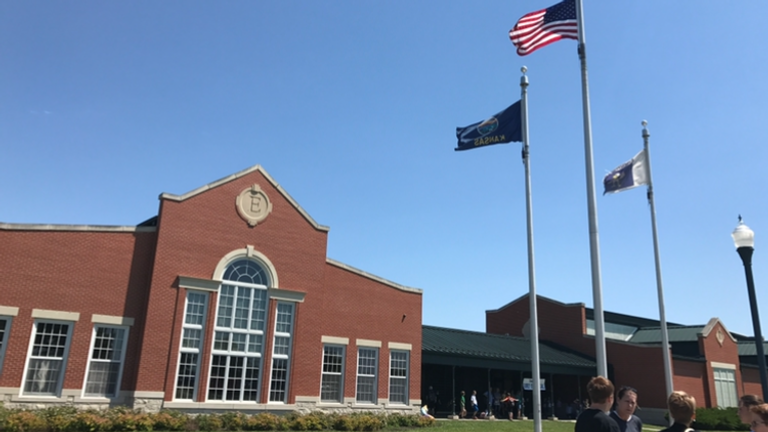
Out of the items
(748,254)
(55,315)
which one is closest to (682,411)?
(748,254)

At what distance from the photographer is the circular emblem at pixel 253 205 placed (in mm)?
23828

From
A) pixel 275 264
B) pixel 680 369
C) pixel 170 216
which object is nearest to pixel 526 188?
pixel 275 264

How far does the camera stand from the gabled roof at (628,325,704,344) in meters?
43.9

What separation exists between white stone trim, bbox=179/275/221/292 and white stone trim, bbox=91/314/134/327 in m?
2.08

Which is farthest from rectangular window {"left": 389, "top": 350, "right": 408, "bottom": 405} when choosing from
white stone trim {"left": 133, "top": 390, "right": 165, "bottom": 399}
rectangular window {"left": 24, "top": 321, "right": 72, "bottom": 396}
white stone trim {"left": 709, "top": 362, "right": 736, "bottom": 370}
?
white stone trim {"left": 709, "top": 362, "right": 736, "bottom": 370}

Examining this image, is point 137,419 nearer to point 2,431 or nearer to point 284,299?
point 2,431

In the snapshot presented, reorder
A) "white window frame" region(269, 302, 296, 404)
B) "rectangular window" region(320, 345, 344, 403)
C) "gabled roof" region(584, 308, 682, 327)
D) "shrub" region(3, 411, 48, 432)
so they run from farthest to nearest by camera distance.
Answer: "gabled roof" region(584, 308, 682, 327) → "rectangular window" region(320, 345, 344, 403) → "white window frame" region(269, 302, 296, 404) → "shrub" region(3, 411, 48, 432)

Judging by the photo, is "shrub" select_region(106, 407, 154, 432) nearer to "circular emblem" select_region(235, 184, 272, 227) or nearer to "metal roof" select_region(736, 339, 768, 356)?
"circular emblem" select_region(235, 184, 272, 227)

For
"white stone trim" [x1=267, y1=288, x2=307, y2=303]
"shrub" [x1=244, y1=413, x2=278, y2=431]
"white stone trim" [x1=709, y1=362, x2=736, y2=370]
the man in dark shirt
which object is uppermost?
"white stone trim" [x1=267, y1=288, x2=307, y2=303]

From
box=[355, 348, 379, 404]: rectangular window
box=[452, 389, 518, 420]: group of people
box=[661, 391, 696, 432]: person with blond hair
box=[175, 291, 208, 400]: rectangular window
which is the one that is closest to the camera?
box=[661, 391, 696, 432]: person with blond hair

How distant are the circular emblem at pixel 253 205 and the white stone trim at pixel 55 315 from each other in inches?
267

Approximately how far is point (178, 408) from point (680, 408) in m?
18.6

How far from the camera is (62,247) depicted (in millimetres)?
20266

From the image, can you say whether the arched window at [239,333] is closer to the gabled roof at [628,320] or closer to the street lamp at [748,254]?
the street lamp at [748,254]
